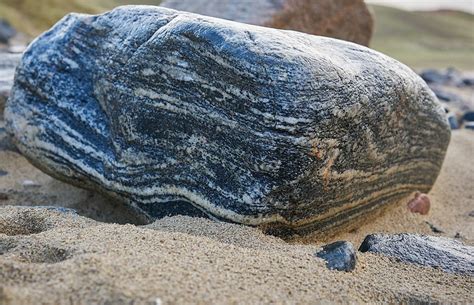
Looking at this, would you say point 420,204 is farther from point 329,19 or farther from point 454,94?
point 454,94

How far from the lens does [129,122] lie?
2.92 meters

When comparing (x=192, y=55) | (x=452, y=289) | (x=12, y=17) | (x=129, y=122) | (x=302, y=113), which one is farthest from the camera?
(x=12, y=17)

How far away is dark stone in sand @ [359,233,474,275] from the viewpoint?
8.06 feet

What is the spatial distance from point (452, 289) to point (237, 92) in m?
1.18

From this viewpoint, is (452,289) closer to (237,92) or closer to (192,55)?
(237,92)

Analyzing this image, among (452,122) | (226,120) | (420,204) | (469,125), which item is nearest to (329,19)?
(452,122)

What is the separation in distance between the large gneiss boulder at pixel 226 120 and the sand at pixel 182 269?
20cm

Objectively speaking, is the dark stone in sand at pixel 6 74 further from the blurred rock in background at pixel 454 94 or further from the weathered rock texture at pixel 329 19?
the blurred rock in background at pixel 454 94

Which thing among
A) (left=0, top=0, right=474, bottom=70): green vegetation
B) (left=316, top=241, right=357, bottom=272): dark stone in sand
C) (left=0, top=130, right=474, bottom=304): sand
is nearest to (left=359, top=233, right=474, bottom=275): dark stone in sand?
(left=0, top=130, right=474, bottom=304): sand

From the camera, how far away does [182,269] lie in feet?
6.42

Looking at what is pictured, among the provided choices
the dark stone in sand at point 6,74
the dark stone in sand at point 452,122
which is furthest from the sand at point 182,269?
the dark stone in sand at point 452,122

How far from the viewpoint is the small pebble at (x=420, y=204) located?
360cm

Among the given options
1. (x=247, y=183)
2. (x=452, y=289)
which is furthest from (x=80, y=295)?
(x=452, y=289)

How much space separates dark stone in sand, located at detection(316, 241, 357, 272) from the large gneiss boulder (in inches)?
13.3
